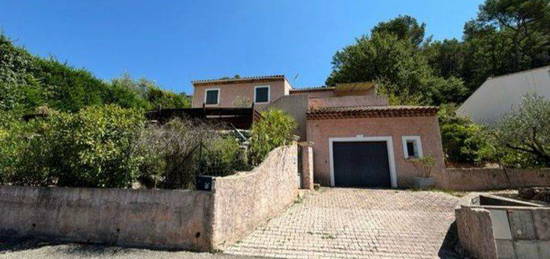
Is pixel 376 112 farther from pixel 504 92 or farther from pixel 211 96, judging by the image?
pixel 504 92

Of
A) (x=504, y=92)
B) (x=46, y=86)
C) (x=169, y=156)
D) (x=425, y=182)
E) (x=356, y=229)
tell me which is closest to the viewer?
(x=169, y=156)

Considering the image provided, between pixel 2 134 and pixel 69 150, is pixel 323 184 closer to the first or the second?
pixel 69 150

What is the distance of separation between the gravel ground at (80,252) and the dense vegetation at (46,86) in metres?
6.99

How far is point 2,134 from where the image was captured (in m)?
6.27

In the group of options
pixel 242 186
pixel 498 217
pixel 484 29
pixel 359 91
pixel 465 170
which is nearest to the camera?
pixel 498 217

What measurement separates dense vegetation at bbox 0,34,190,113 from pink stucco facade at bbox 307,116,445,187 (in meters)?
9.38

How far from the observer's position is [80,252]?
481cm

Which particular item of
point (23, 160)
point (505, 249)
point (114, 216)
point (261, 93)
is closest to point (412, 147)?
point (505, 249)

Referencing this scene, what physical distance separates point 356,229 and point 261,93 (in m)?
15.1

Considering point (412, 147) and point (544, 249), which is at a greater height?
point (412, 147)

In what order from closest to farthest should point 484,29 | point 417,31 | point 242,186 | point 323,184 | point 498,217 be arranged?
point 498,217
point 242,186
point 323,184
point 484,29
point 417,31

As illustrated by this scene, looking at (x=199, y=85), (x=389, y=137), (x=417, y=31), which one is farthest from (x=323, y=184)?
(x=417, y=31)

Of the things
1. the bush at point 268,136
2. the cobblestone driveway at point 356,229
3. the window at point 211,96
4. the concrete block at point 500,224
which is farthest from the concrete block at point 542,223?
the window at point 211,96

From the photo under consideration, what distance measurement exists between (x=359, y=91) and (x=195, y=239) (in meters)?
17.9
